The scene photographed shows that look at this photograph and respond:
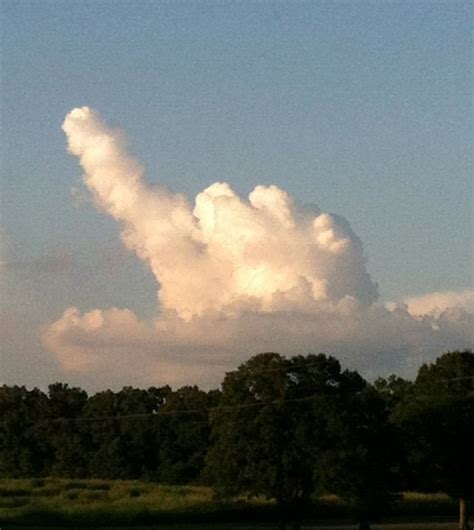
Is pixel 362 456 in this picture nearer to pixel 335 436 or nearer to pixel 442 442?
pixel 335 436

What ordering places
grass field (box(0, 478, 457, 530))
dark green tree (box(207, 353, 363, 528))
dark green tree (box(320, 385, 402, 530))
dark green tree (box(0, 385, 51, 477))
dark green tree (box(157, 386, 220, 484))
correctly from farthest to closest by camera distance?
dark green tree (box(0, 385, 51, 477))
dark green tree (box(157, 386, 220, 484))
grass field (box(0, 478, 457, 530))
dark green tree (box(320, 385, 402, 530))
dark green tree (box(207, 353, 363, 528))

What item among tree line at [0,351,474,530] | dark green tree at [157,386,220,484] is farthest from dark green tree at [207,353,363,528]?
dark green tree at [157,386,220,484]

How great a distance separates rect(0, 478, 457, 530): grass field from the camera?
89062mm

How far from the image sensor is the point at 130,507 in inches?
3625

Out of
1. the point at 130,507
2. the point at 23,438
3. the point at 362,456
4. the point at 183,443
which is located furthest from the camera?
the point at 23,438

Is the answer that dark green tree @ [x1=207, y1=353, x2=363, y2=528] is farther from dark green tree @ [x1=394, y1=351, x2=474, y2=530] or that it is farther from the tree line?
dark green tree @ [x1=394, y1=351, x2=474, y2=530]

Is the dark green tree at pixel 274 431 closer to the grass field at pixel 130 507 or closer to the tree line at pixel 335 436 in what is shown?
the tree line at pixel 335 436

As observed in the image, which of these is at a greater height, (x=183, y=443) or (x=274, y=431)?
(x=183, y=443)

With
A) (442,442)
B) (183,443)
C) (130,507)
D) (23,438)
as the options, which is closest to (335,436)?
(442,442)

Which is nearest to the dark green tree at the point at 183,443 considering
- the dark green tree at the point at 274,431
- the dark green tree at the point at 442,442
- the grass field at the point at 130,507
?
the grass field at the point at 130,507

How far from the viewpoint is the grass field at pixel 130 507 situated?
89.1m

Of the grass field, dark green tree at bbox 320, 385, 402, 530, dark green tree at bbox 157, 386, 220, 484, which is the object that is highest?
dark green tree at bbox 157, 386, 220, 484

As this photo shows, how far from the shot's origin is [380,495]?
252ft

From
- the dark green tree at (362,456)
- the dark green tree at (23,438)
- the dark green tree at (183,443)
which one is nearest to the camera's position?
the dark green tree at (362,456)
